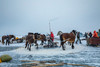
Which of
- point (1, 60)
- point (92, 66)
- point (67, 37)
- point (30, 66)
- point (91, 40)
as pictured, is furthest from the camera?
point (91, 40)

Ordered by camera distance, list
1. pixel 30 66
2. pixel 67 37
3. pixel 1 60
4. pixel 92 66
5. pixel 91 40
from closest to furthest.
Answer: pixel 92 66 < pixel 30 66 < pixel 1 60 < pixel 67 37 < pixel 91 40

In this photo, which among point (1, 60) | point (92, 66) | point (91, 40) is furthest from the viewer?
point (91, 40)

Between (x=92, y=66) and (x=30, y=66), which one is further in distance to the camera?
(x=30, y=66)

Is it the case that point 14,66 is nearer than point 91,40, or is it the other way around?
point 14,66

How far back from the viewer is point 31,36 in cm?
1185

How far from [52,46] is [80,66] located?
8.18m

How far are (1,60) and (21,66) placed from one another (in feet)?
7.20

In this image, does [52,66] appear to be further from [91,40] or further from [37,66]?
[91,40]

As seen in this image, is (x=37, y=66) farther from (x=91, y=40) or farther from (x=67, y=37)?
(x=91, y=40)

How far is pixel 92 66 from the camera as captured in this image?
202 inches

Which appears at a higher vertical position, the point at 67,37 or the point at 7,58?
the point at 67,37

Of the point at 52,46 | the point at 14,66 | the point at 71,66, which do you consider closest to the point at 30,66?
the point at 14,66

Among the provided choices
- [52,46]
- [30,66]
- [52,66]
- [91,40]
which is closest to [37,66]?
[30,66]

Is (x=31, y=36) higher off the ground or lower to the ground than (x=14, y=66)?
higher
